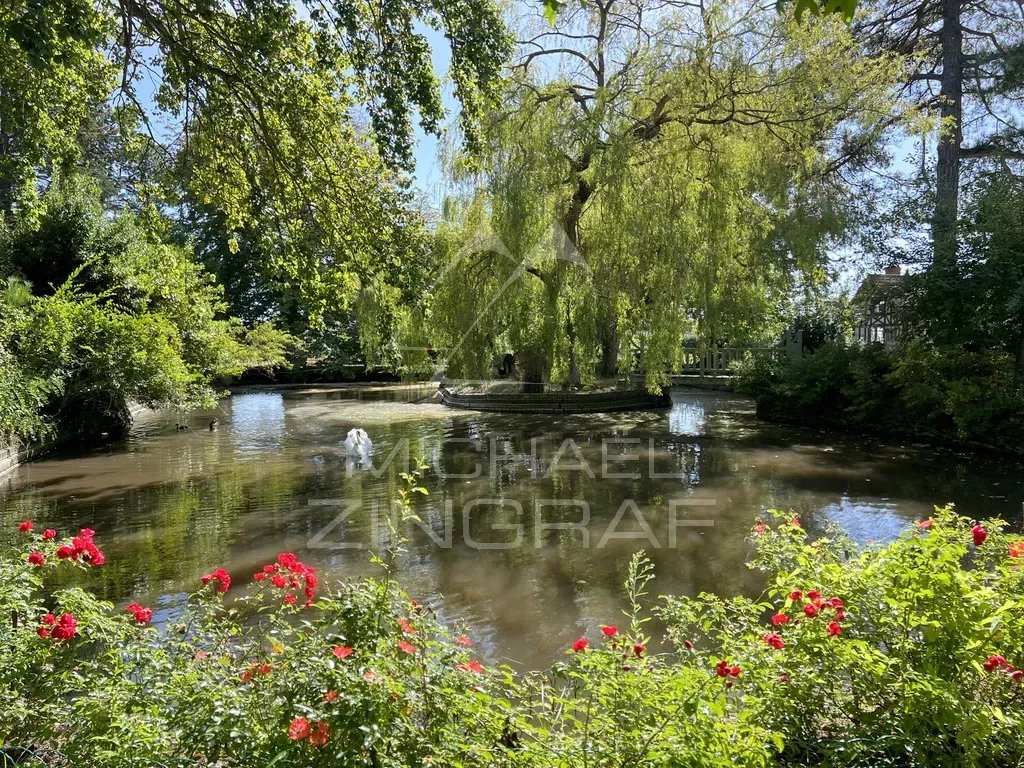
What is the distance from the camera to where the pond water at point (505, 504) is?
5.05 m

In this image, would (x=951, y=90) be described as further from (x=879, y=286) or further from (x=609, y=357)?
(x=609, y=357)

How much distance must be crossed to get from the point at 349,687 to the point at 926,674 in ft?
5.51

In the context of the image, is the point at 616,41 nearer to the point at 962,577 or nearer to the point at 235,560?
the point at 235,560

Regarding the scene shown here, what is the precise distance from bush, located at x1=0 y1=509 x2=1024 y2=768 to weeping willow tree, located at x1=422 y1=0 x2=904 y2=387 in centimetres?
1206

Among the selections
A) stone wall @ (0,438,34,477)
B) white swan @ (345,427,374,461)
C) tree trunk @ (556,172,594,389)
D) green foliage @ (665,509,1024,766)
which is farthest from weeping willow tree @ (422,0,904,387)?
green foliage @ (665,509,1024,766)

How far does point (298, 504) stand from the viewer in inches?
300

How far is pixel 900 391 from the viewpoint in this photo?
1233 centimetres

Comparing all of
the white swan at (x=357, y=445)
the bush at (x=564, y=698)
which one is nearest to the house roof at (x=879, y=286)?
the white swan at (x=357, y=445)

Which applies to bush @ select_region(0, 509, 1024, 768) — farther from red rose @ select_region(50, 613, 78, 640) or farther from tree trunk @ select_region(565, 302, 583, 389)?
tree trunk @ select_region(565, 302, 583, 389)

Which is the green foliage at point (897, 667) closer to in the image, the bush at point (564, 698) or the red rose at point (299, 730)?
Result: the bush at point (564, 698)

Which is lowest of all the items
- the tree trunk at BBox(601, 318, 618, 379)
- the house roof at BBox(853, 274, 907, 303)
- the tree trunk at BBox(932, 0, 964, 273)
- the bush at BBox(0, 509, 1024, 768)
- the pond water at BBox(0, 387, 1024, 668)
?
the pond water at BBox(0, 387, 1024, 668)

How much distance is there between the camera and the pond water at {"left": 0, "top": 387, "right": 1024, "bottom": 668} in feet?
16.6

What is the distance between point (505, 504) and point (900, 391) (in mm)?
8994

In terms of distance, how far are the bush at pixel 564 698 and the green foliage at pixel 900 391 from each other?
976 cm
